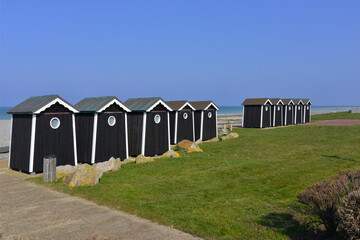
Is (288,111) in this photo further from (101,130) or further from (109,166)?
(109,166)

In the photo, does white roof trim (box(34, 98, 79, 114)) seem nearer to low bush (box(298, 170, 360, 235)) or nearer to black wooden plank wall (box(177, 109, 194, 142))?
black wooden plank wall (box(177, 109, 194, 142))

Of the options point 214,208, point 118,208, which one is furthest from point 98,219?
point 214,208

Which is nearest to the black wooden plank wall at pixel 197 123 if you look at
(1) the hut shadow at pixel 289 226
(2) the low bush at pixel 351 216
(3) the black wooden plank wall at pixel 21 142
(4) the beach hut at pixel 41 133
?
(4) the beach hut at pixel 41 133

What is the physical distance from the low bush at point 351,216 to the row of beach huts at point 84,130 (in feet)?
48.5

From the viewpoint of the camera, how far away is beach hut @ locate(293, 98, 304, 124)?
4889 centimetres

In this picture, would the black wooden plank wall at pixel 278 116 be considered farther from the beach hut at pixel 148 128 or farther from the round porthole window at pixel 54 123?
the round porthole window at pixel 54 123

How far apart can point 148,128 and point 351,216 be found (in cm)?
1726

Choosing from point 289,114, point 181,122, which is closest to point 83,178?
point 181,122

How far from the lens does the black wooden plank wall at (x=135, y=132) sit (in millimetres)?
22370

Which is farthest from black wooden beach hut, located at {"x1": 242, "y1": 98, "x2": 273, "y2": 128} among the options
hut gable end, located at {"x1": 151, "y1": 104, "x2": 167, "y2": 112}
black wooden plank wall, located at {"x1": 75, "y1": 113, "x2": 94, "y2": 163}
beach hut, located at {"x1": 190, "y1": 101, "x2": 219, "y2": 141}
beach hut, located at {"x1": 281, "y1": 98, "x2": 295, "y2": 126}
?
black wooden plank wall, located at {"x1": 75, "y1": 113, "x2": 94, "y2": 163}

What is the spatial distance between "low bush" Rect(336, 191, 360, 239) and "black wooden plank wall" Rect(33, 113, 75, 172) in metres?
14.8

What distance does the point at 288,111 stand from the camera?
46906 mm

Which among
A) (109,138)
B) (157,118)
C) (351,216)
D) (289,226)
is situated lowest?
(289,226)

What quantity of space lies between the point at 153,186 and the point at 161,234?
4968 mm
